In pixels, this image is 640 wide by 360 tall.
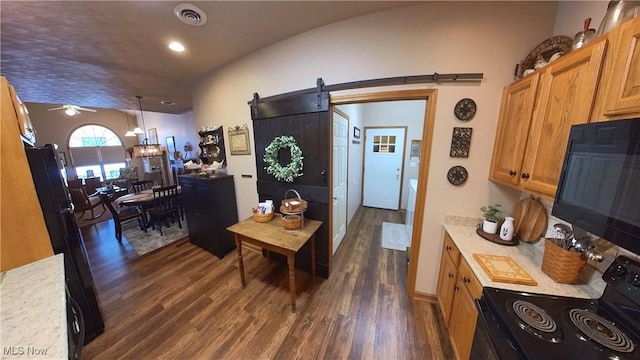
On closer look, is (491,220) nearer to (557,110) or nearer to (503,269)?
(503,269)

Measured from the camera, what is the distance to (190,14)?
1567 mm

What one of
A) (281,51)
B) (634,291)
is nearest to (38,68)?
(281,51)

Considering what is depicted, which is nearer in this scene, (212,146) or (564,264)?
(564,264)

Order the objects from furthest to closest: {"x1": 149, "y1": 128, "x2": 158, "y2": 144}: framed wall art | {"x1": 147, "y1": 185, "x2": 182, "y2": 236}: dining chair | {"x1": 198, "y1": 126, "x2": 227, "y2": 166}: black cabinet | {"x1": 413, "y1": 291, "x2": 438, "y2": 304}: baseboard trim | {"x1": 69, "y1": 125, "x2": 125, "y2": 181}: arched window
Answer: {"x1": 149, "y1": 128, "x2": 158, "y2": 144}: framed wall art < {"x1": 69, "y1": 125, "x2": 125, "y2": 181}: arched window < {"x1": 147, "y1": 185, "x2": 182, "y2": 236}: dining chair < {"x1": 198, "y1": 126, "x2": 227, "y2": 166}: black cabinet < {"x1": 413, "y1": 291, "x2": 438, "y2": 304}: baseboard trim

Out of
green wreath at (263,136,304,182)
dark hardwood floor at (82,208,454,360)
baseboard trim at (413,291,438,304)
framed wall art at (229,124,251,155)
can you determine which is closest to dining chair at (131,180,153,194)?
dark hardwood floor at (82,208,454,360)

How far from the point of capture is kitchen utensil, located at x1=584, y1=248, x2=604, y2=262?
3.05 feet

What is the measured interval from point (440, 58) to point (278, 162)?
1.88m

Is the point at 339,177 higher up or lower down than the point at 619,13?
lower down

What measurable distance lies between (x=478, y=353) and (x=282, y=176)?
2054mm

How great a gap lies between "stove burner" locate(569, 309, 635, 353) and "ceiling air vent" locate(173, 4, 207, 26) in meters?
2.97

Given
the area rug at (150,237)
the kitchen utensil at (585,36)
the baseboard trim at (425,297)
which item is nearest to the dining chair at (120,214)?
Answer: the area rug at (150,237)

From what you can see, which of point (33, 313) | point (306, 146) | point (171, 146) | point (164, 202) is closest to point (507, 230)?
point (306, 146)

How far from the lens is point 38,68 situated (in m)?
2.40

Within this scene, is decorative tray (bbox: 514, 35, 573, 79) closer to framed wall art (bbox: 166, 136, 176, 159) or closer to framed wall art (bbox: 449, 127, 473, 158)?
framed wall art (bbox: 449, 127, 473, 158)
